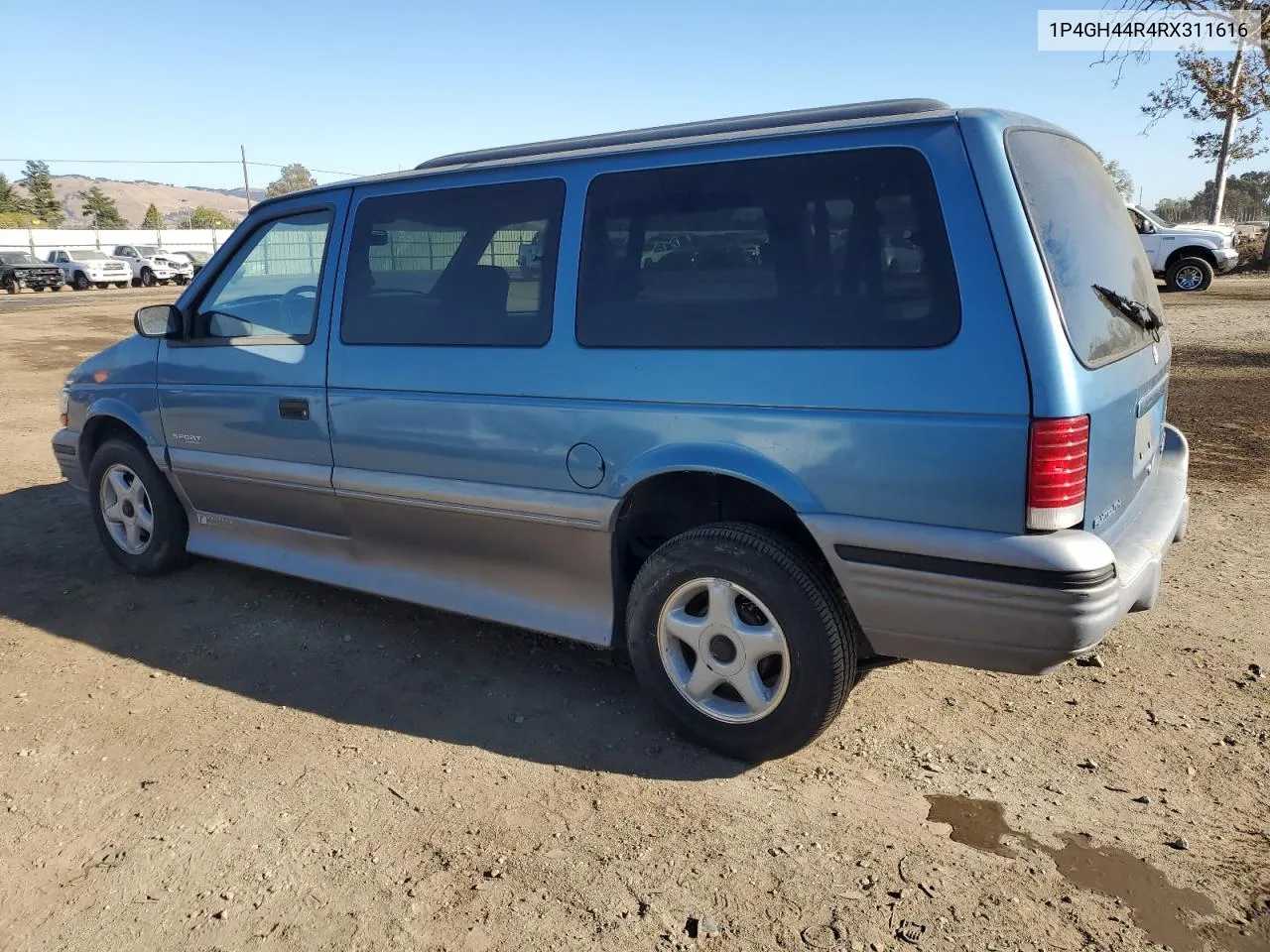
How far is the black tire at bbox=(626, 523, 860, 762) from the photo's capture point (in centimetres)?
303

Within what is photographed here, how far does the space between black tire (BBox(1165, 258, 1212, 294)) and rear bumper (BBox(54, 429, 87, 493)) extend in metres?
20.8

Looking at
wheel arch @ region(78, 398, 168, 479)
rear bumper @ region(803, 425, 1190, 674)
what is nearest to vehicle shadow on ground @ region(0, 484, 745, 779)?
wheel arch @ region(78, 398, 168, 479)

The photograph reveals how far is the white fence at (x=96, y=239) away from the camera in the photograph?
53406mm

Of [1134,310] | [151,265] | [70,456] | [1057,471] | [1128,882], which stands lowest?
[1128,882]

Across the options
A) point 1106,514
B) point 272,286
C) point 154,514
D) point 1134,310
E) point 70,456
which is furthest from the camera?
point 70,456

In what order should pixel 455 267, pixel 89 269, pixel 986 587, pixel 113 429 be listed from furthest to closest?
pixel 89 269 → pixel 113 429 → pixel 455 267 → pixel 986 587

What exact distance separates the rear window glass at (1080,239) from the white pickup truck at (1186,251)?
722 inches

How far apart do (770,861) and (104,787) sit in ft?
7.20

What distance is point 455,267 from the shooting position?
12.5 ft

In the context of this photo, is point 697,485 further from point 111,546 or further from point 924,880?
point 111,546

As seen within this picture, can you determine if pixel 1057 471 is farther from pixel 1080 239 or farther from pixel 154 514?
pixel 154 514

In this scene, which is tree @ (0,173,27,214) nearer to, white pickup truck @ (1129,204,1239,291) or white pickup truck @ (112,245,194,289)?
white pickup truck @ (112,245,194,289)

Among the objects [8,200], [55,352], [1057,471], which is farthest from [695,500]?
[8,200]

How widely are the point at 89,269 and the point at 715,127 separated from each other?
39.1 m
